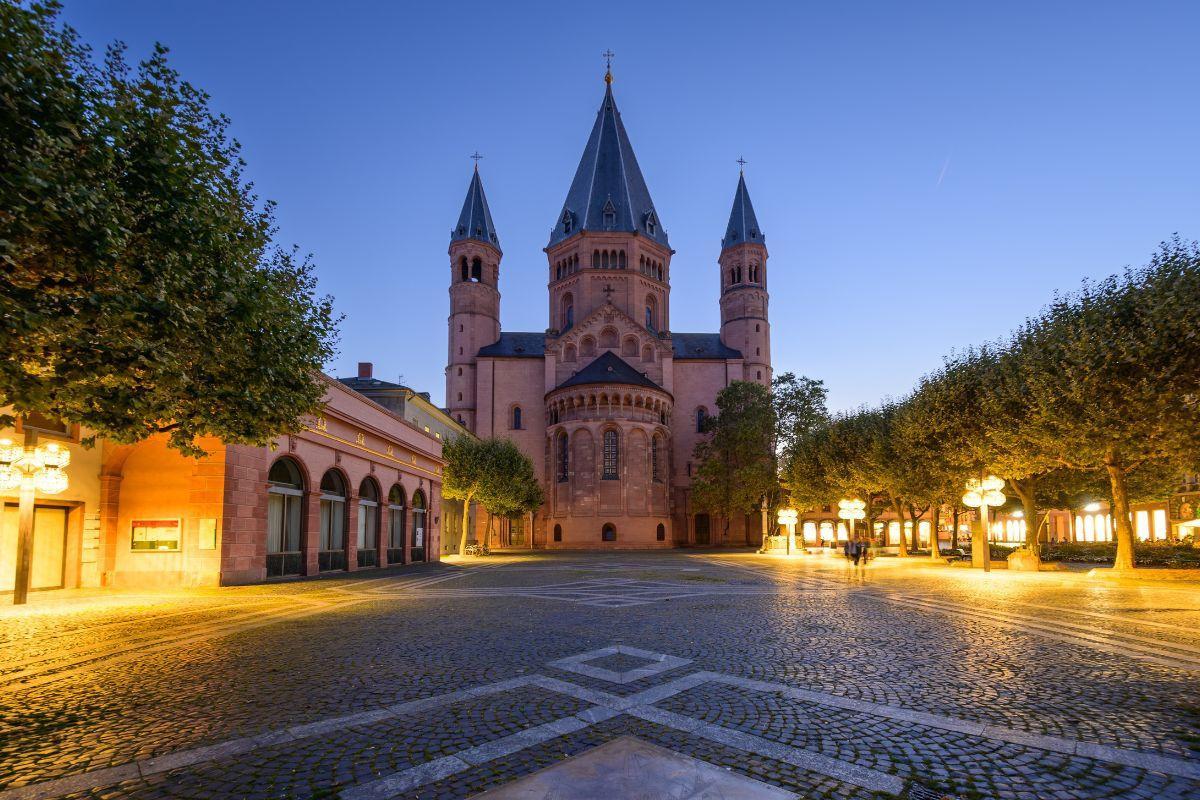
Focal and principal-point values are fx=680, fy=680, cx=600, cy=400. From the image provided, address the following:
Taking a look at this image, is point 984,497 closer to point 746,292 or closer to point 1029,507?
point 1029,507

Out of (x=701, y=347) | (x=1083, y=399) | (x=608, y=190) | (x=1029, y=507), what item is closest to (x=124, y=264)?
(x=1083, y=399)

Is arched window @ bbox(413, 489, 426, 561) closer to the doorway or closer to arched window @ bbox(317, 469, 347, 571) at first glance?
arched window @ bbox(317, 469, 347, 571)

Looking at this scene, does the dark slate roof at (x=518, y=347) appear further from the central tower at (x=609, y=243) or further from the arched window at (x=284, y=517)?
the arched window at (x=284, y=517)

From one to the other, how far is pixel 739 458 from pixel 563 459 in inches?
677

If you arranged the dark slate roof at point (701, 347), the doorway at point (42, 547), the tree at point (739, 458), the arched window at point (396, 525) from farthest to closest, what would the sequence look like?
the dark slate roof at point (701, 347) < the tree at point (739, 458) < the arched window at point (396, 525) < the doorway at point (42, 547)

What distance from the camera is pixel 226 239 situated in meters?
12.1

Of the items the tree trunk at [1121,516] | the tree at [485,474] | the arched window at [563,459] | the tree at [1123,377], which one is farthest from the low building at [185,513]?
the arched window at [563,459]

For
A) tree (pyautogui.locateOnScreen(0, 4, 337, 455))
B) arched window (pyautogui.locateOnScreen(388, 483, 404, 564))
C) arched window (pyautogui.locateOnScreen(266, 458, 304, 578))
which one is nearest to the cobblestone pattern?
tree (pyautogui.locateOnScreen(0, 4, 337, 455))

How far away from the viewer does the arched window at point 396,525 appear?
110 ft

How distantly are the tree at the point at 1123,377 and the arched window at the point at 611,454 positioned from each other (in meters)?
43.4

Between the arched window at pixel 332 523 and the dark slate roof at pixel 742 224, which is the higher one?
the dark slate roof at pixel 742 224

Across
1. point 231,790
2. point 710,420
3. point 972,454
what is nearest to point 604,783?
point 231,790

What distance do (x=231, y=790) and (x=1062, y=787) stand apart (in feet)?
18.9

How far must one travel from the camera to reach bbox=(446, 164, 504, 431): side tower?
76.2 metres
